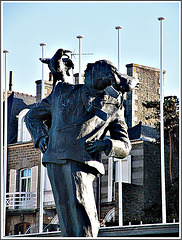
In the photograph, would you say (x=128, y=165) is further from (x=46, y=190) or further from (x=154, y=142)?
(x=46, y=190)

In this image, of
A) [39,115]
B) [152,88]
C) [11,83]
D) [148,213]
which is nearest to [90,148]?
[39,115]

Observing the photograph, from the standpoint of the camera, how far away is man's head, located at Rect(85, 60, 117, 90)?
596 cm

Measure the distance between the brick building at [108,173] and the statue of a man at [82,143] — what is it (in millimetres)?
21391

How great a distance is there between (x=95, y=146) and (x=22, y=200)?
1056 inches

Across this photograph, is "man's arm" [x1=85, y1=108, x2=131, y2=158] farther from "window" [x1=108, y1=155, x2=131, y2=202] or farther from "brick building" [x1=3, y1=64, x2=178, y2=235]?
"window" [x1=108, y1=155, x2=131, y2=202]

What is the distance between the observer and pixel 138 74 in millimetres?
33562

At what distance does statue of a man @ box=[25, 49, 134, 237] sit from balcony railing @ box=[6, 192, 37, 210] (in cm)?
2579

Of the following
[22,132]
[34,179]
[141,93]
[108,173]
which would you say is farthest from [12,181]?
[141,93]

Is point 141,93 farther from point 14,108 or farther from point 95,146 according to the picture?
point 95,146

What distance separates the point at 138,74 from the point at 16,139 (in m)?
6.40

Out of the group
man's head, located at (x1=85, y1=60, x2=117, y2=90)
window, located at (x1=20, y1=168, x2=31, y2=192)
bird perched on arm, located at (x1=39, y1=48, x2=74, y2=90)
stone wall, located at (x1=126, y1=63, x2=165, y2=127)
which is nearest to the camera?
man's head, located at (x1=85, y1=60, x2=117, y2=90)

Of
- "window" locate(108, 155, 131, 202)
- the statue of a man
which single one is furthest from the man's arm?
"window" locate(108, 155, 131, 202)

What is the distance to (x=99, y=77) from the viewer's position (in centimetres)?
597

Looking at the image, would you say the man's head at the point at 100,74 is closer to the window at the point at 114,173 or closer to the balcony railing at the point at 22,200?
the window at the point at 114,173
